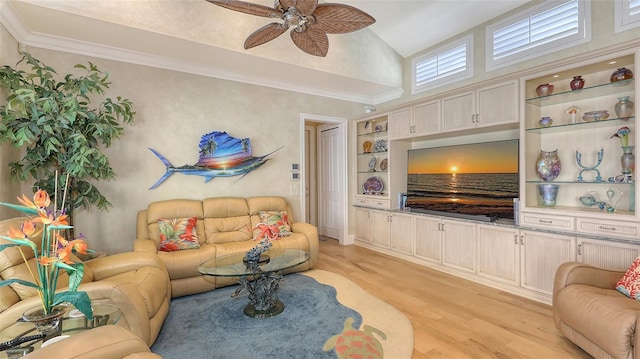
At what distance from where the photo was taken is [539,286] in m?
3.02

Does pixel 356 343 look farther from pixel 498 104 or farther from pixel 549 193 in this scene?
pixel 498 104

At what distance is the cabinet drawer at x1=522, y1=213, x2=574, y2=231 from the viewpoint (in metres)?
2.89

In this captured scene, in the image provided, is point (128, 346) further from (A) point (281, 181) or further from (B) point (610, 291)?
(A) point (281, 181)

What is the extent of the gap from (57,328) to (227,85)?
363cm

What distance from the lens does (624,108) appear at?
269 cm

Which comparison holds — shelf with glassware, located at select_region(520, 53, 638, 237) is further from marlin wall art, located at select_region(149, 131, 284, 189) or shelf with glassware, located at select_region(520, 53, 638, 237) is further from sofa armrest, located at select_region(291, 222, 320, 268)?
marlin wall art, located at select_region(149, 131, 284, 189)

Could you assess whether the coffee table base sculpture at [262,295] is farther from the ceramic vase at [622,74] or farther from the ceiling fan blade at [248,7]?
the ceramic vase at [622,74]

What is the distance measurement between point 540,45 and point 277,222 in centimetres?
390

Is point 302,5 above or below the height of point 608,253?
above

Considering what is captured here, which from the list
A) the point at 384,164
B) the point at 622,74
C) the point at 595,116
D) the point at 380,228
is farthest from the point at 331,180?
the point at 622,74

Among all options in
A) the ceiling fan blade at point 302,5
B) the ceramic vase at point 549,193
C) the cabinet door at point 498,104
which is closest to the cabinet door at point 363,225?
the cabinet door at point 498,104

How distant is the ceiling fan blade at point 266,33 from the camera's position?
2.50 meters

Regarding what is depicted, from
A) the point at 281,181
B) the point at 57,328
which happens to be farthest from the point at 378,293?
the point at 57,328

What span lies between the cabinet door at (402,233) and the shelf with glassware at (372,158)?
0.45 m
